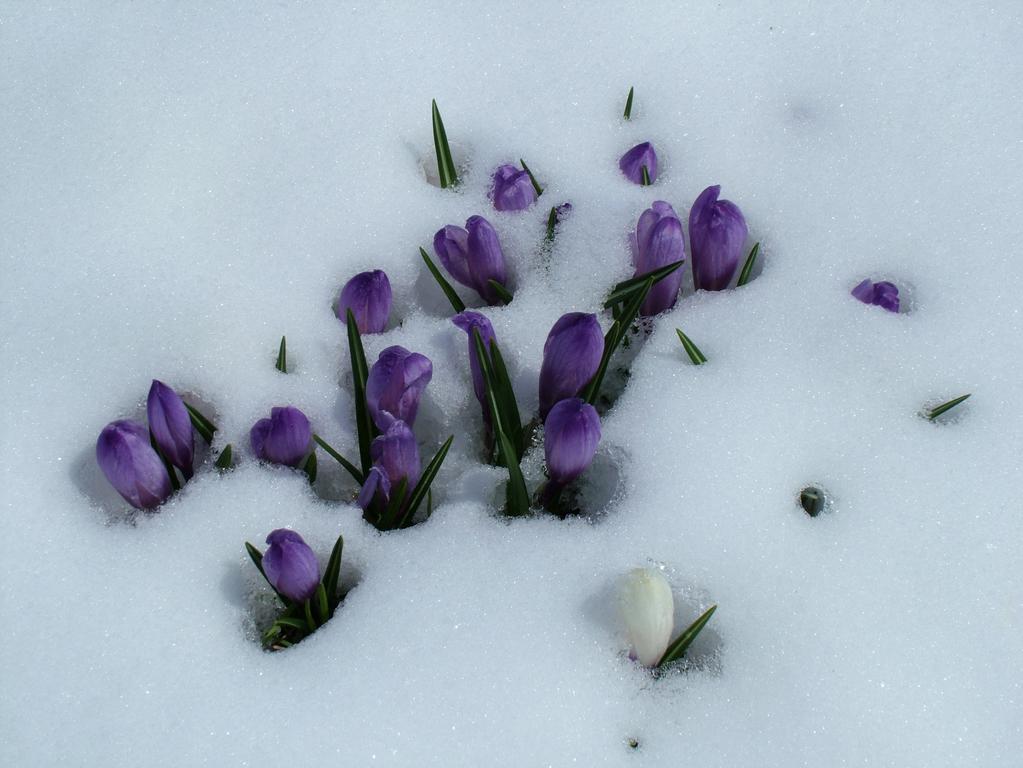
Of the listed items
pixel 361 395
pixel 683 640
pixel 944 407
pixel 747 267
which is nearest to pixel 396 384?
pixel 361 395

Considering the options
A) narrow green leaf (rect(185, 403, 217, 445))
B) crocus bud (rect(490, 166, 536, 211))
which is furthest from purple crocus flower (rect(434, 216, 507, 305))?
narrow green leaf (rect(185, 403, 217, 445))

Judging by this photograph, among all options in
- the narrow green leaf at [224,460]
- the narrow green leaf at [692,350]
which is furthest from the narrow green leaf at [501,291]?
the narrow green leaf at [224,460]

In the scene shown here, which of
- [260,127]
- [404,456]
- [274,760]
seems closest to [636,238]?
[404,456]

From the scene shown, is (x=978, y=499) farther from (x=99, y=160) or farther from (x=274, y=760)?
(x=99, y=160)

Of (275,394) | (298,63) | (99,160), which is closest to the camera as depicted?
(275,394)

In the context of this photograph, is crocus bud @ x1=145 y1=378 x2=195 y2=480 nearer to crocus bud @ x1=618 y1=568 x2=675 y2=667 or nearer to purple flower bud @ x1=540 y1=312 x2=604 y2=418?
purple flower bud @ x1=540 y1=312 x2=604 y2=418

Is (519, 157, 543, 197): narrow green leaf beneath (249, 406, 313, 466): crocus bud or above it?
above

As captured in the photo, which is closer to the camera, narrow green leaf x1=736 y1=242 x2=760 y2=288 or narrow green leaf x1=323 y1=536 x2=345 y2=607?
narrow green leaf x1=323 y1=536 x2=345 y2=607

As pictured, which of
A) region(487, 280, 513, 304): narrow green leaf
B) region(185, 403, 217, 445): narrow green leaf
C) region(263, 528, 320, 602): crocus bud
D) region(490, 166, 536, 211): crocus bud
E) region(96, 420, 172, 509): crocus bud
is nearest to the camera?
region(263, 528, 320, 602): crocus bud

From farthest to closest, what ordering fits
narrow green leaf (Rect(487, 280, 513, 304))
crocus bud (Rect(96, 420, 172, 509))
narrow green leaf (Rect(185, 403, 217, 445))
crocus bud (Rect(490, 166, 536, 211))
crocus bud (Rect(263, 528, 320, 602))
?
crocus bud (Rect(490, 166, 536, 211)) → narrow green leaf (Rect(487, 280, 513, 304)) → narrow green leaf (Rect(185, 403, 217, 445)) → crocus bud (Rect(96, 420, 172, 509)) → crocus bud (Rect(263, 528, 320, 602))
